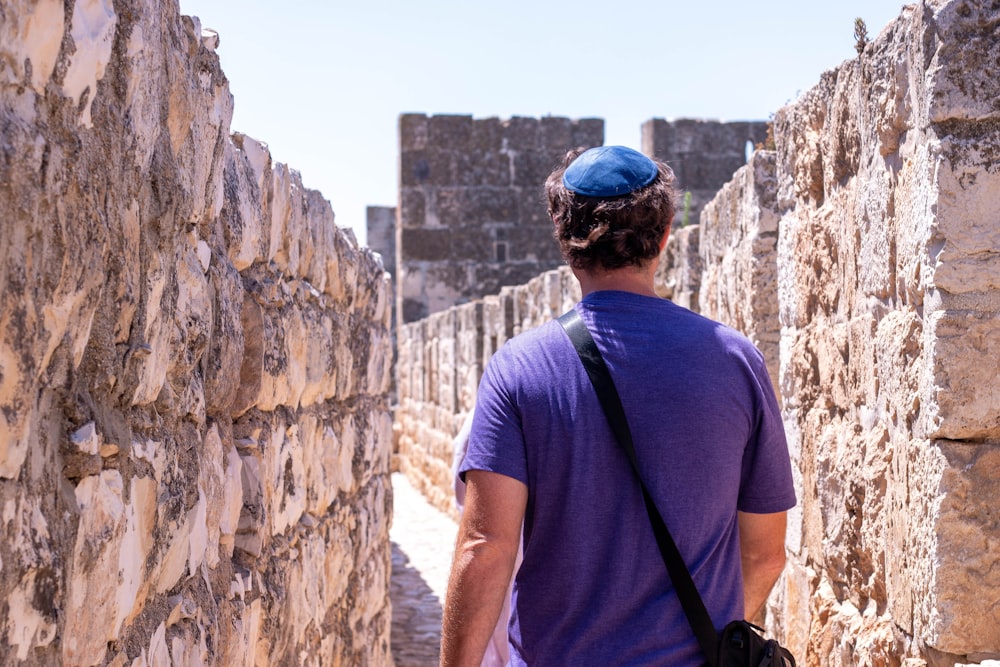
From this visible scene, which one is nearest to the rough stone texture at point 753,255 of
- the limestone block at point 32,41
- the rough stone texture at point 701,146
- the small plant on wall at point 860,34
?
the small plant on wall at point 860,34

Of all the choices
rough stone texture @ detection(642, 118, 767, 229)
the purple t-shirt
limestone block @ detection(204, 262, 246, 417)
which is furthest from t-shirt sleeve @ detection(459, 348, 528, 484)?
rough stone texture @ detection(642, 118, 767, 229)

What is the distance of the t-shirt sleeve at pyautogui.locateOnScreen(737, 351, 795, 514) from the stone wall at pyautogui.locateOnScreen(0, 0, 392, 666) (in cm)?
95

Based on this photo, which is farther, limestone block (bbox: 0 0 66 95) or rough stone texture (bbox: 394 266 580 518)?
rough stone texture (bbox: 394 266 580 518)

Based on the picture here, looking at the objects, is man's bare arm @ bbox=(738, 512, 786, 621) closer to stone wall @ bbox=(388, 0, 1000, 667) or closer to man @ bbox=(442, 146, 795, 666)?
man @ bbox=(442, 146, 795, 666)

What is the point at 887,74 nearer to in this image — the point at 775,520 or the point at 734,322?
the point at 775,520

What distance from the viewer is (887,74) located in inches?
102

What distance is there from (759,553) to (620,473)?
1.17 feet

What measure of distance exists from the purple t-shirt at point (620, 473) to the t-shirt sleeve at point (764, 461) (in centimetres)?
3

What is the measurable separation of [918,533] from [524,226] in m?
13.0

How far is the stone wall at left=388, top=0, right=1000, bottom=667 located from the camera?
2.29m

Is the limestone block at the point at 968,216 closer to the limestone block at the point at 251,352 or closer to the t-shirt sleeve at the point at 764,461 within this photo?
the t-shirt sleeve at the point at 764,461

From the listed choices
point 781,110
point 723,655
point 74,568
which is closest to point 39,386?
point 74,568

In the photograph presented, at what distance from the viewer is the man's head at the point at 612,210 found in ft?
6.21

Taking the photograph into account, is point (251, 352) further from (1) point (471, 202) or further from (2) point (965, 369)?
(1) point (471, 202)
